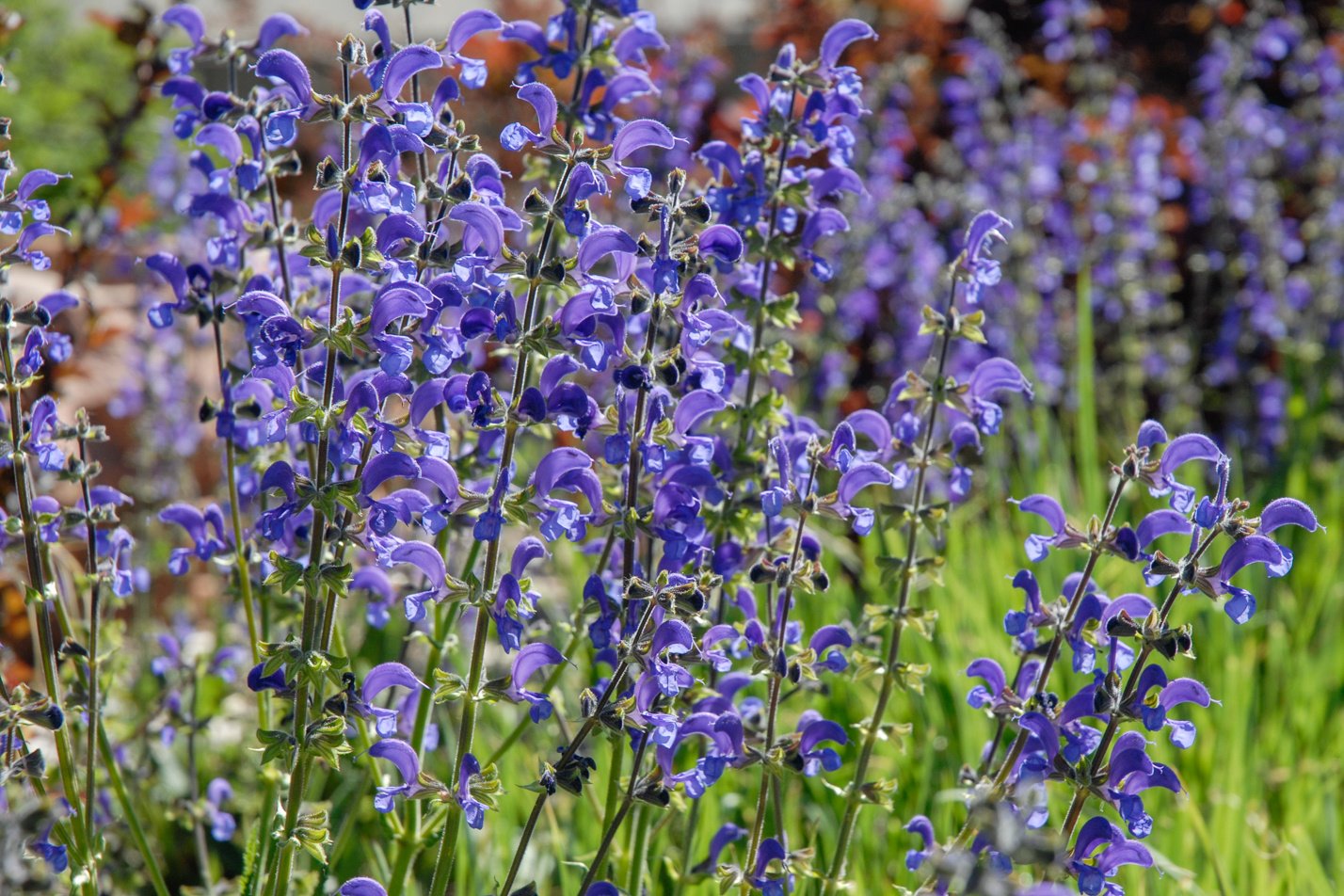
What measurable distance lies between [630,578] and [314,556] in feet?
1.68

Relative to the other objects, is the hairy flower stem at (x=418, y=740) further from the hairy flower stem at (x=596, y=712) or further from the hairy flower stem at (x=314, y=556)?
the hairy flower stem at (x=596, y=712)

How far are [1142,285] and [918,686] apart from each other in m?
5.05

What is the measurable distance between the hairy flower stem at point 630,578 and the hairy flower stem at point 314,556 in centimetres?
38

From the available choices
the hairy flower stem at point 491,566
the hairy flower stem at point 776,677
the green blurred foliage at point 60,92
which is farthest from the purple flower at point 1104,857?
the green blurred foliage at point 60,92

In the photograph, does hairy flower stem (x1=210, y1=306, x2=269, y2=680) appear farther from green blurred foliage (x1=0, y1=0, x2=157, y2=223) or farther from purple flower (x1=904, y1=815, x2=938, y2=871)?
green blurred foliage (x1=0, y1=0, x2=157, y2=223)

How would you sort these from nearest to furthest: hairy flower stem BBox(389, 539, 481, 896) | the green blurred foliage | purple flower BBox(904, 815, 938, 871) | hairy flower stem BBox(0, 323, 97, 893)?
hairy flower stem BBox(0, 323, 97, 893)
purple flower BBox(904, 815, 938, 871)
hairy flower stem BBox(389, 539, 481, 896)
the green blurred foliage

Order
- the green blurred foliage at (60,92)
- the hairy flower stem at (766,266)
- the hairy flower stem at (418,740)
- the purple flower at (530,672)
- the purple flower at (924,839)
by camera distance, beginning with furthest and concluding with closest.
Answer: the green blurred foliage at (60,92), the hairy flower stem at (766,266), the hairy flower stem at (418,740), the purple flower at (924,839), the purple flower at (530,672)

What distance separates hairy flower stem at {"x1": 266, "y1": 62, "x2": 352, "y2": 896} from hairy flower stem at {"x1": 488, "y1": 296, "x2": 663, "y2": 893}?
38 cm

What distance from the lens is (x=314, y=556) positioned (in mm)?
1970

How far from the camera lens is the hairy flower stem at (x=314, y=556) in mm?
1895

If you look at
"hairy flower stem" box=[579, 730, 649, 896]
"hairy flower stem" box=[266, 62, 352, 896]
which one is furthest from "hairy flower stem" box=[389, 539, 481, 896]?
"hairy flower stem" box=[579, 730, 649, 896]

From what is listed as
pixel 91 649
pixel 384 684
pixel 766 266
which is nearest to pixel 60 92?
pixel 91 649

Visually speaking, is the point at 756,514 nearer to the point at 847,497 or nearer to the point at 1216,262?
the point at 847,497

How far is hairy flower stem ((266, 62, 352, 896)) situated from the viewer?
1895 millimetres
